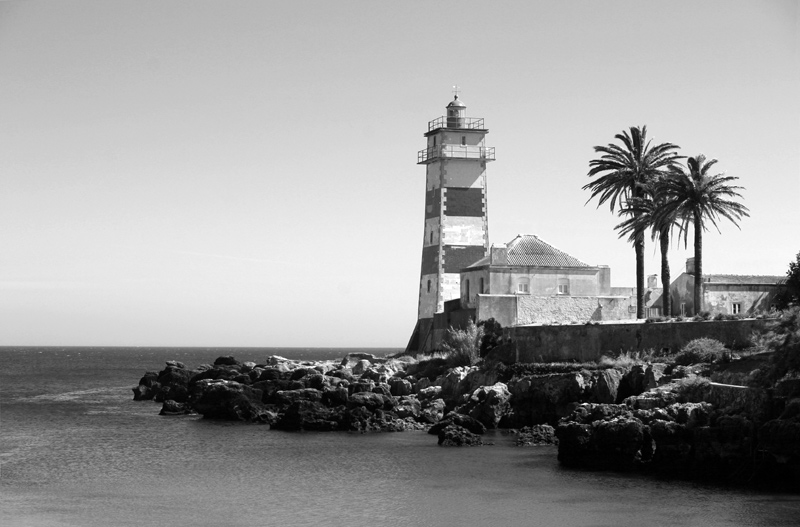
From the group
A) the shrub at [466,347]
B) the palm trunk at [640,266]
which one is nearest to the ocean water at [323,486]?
the shrub at [466,347]

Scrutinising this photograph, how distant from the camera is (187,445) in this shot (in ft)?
133

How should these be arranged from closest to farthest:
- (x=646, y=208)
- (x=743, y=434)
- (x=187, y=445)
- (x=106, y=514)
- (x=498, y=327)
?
(x=106, y=514)
(x=743, y=434)
(x=187, y=445)
(x=646, y=208)
(x=498, y=327)

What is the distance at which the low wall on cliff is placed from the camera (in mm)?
40031

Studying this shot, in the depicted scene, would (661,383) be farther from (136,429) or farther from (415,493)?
(136,429)

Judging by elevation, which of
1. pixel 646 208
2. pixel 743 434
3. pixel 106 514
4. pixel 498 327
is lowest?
pixel 106 514

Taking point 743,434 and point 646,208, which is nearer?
point 743,434

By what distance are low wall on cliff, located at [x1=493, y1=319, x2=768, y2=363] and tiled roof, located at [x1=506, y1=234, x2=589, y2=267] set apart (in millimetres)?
8085

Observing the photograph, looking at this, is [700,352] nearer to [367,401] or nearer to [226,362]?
[367,401]

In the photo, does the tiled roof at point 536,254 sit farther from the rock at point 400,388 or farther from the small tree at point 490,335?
the rock at point 400,388

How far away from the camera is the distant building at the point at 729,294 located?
54625mm

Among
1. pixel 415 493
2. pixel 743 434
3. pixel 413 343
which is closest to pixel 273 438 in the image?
pixel 415 493

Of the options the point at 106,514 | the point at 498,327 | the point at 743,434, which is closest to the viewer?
the point at 106,514

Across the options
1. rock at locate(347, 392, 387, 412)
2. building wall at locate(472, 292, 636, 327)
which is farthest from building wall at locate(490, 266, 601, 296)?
rock at locate(347, 392, 387, 412)

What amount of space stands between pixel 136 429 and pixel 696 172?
88.6ft
